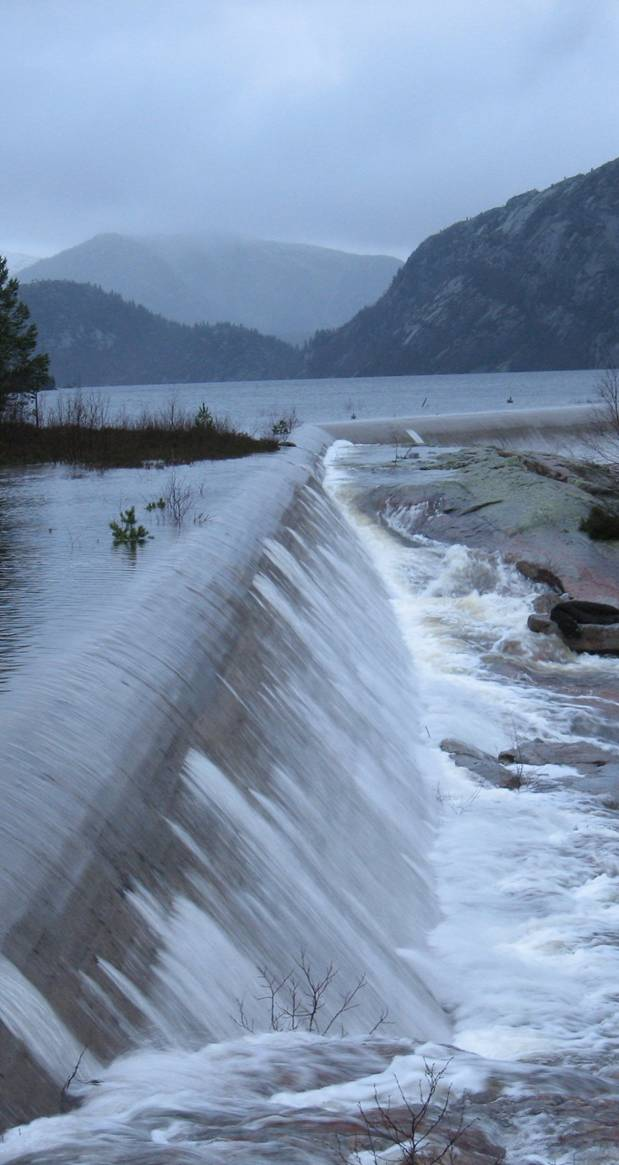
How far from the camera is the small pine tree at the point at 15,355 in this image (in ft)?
93.3

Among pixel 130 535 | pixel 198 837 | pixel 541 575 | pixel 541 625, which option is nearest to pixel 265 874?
pixel 198 837

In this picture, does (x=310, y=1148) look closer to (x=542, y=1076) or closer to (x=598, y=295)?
(x=542, y=1076)

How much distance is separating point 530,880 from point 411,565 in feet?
34.2

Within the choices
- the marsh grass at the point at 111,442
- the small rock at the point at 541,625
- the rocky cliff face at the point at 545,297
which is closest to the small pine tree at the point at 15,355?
the marsh grass at the point at 111,442

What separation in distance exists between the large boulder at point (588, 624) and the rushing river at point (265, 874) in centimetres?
149

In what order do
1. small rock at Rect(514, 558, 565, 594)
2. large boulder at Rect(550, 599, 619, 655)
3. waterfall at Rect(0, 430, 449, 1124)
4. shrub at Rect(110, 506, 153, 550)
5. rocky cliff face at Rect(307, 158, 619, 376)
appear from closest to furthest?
waterfall at Rect(0, 430, 449, 1124)
shrub at Rect(110, 506, 153, 550)
large boulder at Rect(550, 599, 619, 655)
small rock at Rect(514, 558, 565, 594)
rocky cliff face at Rect(307, 158, 619, 376)

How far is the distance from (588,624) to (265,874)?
9.75 metres

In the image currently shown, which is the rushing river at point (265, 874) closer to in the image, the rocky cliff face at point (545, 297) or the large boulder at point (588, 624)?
the large boulder at point (588, 624)

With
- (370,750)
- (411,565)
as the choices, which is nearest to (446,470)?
(411,565)

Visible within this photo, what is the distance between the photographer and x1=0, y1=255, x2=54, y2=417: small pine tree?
28.4 metres

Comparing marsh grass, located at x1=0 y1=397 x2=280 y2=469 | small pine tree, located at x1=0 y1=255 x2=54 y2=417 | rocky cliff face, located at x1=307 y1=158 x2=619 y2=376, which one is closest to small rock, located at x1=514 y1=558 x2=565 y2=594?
marsh grass, located at x1=0 y1=397 x2=280 y2=469

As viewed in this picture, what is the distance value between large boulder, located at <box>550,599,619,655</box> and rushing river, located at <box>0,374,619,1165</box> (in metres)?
1.49

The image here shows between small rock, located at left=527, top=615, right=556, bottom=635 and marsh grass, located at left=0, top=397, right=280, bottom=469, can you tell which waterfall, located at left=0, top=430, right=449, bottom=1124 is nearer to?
small rock, located at left=527, top=615, right=556, bottom=635

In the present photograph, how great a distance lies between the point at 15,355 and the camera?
29.2 metres
